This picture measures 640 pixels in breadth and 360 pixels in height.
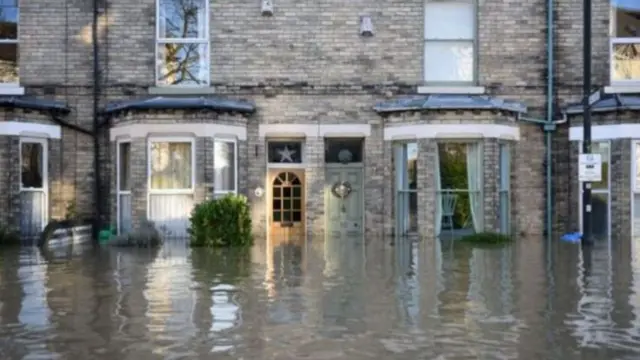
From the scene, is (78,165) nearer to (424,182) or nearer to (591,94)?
(424,182)

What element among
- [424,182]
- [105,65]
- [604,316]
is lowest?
[604,316]

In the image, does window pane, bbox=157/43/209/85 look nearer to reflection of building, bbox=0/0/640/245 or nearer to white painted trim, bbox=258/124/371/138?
reflection of building, bbox=0/0/640/245

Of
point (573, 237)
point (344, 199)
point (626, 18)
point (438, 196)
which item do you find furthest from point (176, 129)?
point (626, 18)

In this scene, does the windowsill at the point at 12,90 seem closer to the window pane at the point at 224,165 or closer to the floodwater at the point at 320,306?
the window pane at the point at 224,165

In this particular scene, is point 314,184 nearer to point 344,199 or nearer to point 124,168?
point 344,199

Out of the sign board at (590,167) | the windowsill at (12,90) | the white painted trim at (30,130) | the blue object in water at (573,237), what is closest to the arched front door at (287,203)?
the white painted trim at (30,130)

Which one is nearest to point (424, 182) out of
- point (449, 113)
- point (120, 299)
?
point (449, 113)

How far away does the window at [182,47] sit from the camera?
21000mm

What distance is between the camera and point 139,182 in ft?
→ 64.1

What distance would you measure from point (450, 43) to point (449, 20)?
575 millimetres

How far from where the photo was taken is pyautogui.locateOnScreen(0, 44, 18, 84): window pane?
68.9ft

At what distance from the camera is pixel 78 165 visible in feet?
68.5

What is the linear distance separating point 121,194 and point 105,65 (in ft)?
10.3

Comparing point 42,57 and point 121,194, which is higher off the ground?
point 42,57
